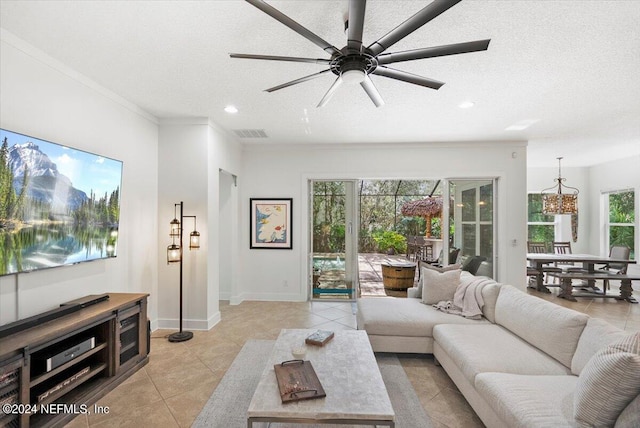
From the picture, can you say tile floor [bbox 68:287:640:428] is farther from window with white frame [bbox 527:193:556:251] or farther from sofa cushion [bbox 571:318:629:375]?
window with white frame [bbox 527:193:556:251]

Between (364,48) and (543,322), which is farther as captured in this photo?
(543,322)

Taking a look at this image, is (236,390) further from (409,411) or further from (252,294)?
(252,294)

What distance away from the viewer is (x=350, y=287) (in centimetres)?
557

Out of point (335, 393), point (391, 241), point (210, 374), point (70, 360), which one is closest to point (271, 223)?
point (210, 374)

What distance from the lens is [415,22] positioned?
1.48m

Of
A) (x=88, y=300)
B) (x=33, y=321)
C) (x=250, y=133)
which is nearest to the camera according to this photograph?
(x=33, y=321)

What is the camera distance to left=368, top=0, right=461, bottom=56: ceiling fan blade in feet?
4.41

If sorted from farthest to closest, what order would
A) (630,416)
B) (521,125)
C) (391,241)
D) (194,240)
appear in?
(391,241), (521,125), (194,240), (630,416)

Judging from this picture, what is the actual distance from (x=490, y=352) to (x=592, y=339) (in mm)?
623

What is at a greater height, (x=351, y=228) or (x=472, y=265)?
(x=351, y=228)

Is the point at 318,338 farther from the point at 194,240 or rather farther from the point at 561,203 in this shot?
the point at 561,203

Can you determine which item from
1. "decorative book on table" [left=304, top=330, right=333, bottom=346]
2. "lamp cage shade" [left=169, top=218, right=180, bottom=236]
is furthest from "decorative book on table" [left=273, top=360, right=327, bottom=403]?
"lamp cage shade" [left=169, top=218, right=180, bottom=236]

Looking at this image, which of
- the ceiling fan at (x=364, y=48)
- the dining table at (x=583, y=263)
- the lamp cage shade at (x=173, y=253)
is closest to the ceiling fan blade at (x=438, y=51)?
the ceiling fan at (x=364, y=48)

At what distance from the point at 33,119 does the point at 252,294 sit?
3.84 metres
